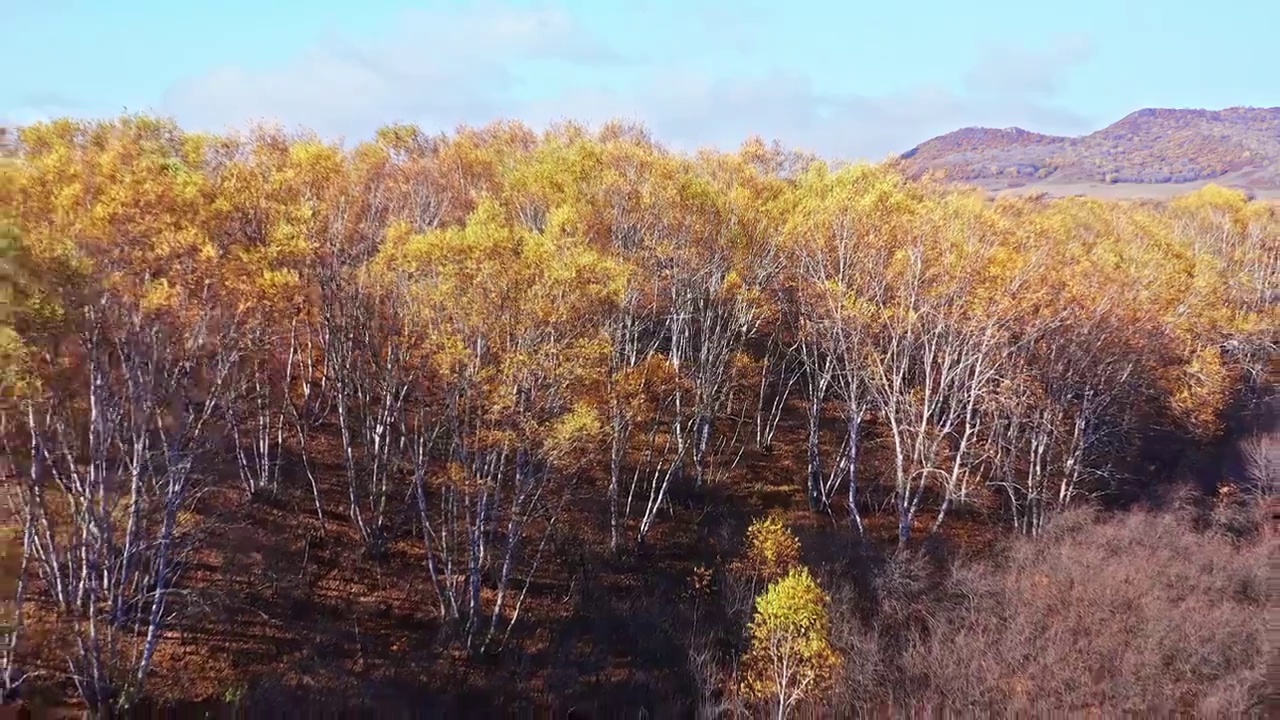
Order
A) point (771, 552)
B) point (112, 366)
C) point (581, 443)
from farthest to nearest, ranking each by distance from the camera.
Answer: point (771, 552), point (581, 443), point (112, 366)

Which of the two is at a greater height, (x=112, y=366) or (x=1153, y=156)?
(x=1153, y=156)

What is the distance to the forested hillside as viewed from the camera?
1339cm

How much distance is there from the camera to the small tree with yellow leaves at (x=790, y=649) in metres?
15.2

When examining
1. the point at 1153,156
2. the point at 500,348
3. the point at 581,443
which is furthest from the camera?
the point at 1153,156

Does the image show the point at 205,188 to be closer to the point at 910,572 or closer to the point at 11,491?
the point at 11,491

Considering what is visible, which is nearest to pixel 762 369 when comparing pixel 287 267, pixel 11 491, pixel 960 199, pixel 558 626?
pixel 960 199

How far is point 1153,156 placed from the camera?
488 ft

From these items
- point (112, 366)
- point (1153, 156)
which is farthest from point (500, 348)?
point (1153, 156)

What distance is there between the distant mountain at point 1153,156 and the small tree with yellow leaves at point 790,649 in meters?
91.5

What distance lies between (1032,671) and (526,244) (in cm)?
1420

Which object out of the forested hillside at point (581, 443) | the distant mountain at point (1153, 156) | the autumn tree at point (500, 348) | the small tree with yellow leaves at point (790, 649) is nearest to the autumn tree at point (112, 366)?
the forested hillside at point (581, 443)

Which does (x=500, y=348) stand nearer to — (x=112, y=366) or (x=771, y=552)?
(x=112, y=366)

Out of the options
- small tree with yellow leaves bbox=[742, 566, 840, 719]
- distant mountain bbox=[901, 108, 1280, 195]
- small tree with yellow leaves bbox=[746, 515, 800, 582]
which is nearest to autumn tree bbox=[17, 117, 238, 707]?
small tree with yellow leaves bbox=[742, 566, 840, 719]

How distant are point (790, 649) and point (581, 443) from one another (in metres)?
6.36
